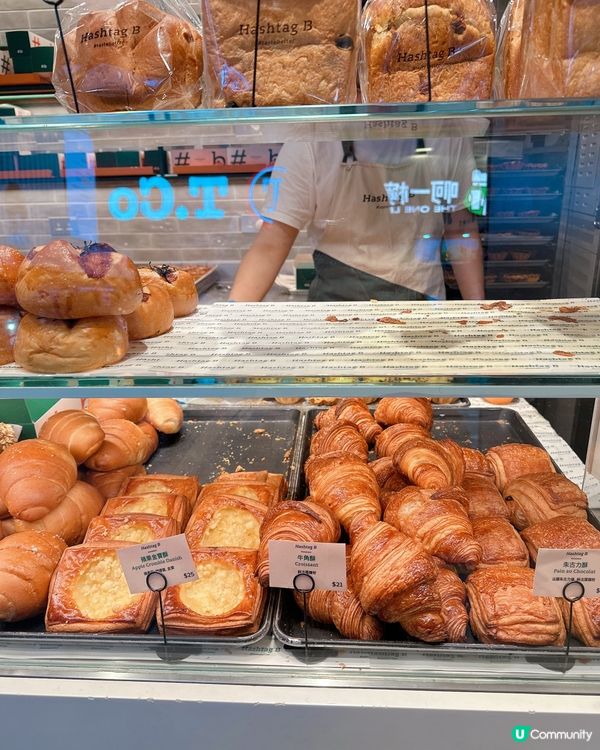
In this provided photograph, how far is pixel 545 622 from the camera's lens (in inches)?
41.7

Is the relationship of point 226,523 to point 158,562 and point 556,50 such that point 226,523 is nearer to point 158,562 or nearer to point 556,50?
point 158,562

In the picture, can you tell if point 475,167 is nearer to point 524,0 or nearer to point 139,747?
point 524,0

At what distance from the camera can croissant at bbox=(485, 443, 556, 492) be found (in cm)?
153

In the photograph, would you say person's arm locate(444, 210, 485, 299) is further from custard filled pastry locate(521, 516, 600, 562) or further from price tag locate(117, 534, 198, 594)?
price tag locate(117, 534, 198, 594)

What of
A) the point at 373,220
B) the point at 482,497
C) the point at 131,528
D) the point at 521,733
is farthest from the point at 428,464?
the point at 373,220

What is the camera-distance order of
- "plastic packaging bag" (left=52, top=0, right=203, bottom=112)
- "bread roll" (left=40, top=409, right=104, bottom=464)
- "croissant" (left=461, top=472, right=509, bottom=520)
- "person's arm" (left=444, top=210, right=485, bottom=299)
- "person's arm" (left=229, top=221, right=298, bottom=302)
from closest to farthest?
"plastic packaging bag" (left=52, top=0, right=203, bottom=112), "croissant" (left=461, top=472, right=509, bottom=520), "bread roll" (left=40, top=409, right=104, bottom=464), "person's arm" (left=229, top=221, right=298, bottom=302), "person's arm" (left=444, top=210, right=485, bottom=299)

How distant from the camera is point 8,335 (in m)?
1.09

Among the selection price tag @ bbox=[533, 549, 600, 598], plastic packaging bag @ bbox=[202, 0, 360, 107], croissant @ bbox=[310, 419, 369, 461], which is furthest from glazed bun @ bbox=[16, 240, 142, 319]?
price tag @ bbox=[533, 549, 600, 598]

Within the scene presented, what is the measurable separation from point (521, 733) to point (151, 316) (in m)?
1.03

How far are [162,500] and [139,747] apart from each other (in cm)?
53

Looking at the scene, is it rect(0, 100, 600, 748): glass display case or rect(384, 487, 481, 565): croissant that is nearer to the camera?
rect(0, 100, 600, 748): glass display case

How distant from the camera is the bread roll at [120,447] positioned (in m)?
1.58

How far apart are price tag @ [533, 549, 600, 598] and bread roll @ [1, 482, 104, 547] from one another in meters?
1.01

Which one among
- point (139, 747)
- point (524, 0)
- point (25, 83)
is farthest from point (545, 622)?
point (25, 83)
